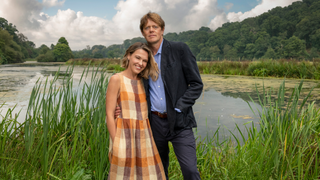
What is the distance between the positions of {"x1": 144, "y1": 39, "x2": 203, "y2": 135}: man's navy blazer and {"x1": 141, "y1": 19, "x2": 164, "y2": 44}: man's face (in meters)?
0.09

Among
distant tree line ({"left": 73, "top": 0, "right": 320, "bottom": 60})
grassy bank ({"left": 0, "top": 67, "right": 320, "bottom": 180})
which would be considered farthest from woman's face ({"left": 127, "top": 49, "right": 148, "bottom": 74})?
distant tree line ({"left": 73, "top": 0, "right": 320, "bottom": 60})

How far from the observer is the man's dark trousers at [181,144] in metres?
1.36

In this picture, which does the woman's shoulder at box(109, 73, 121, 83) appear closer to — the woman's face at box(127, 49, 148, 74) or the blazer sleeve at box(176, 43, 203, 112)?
the woman's face at box(127, 49, 148, 74)

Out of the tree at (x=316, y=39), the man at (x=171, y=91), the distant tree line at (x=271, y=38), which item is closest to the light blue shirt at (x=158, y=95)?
the man at (x=171, y=91)

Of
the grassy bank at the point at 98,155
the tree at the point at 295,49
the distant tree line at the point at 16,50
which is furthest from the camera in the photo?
the tree at the point at 295,49

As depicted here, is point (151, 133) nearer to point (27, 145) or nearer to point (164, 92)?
point (164, 92)

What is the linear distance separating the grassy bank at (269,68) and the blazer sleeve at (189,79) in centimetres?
696

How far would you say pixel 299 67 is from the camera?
31.3ft

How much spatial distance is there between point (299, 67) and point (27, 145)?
423 inches

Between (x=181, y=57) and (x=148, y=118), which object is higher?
(x=181, y=57)

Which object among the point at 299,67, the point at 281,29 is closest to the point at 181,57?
the point at 299,67

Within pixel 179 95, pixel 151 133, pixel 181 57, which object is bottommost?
pixel 151 133

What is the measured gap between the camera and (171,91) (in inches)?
58.1

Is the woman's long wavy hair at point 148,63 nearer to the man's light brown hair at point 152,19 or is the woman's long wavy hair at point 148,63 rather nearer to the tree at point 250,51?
the man's light brown hair at point 152,19
